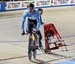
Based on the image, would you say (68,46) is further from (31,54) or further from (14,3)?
(14,3)

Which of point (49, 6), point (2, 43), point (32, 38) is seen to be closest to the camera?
point (32, 38)

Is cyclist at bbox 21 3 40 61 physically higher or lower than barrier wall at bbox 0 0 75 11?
higher

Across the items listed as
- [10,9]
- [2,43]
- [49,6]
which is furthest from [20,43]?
[49,6]

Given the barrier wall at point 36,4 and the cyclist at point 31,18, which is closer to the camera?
the cyclist at point 31,18

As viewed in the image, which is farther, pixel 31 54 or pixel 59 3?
pixel 59 3

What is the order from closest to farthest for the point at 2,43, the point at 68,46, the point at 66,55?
1. the point at 66,55
2. the point at 68,46
3. the point at 2,43

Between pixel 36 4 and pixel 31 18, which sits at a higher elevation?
pixel 31 18

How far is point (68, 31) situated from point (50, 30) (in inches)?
270

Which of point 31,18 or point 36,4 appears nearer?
point 31,18

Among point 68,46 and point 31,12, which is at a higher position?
point 31,12

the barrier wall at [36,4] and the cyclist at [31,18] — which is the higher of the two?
the cyclist at [31,18]

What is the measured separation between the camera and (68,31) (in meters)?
17.9

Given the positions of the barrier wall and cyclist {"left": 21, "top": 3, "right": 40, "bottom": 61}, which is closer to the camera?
cyclist {"left": 21, "top": 3, "right": 40, "bottom": 61}

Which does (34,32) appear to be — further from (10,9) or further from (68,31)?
(10,9)
